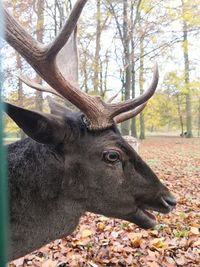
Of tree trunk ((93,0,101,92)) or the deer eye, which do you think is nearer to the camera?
the deer eye

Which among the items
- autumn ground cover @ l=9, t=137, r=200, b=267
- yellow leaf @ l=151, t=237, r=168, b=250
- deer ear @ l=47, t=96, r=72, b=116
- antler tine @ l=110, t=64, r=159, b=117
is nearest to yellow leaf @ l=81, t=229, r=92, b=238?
autumn ground cover @ l=9, t=137, r=200, b=267

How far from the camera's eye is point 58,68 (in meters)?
3.03

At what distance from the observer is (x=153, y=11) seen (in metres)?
15.6

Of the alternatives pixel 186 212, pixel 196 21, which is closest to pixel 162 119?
pixel 196 21

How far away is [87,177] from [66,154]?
0.23 meters

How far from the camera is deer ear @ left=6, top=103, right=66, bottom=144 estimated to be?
8.54ft

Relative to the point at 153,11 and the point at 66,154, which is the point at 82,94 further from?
the point at 153,11

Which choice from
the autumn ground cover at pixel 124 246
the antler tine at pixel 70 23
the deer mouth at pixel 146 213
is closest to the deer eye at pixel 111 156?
the deer mouth at pixel 146 213

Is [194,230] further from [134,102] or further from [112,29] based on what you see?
[112,29]

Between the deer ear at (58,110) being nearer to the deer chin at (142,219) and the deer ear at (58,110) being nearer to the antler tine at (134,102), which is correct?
the antler tine at (134,102)

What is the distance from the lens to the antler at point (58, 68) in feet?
9.13

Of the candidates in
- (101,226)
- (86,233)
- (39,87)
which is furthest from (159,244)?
(39,87)

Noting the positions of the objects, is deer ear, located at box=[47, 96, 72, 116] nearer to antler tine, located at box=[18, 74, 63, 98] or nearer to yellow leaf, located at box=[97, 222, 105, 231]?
antler tine, located at box=[18, 74, 63, 98]

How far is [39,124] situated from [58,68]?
0.54 meters
